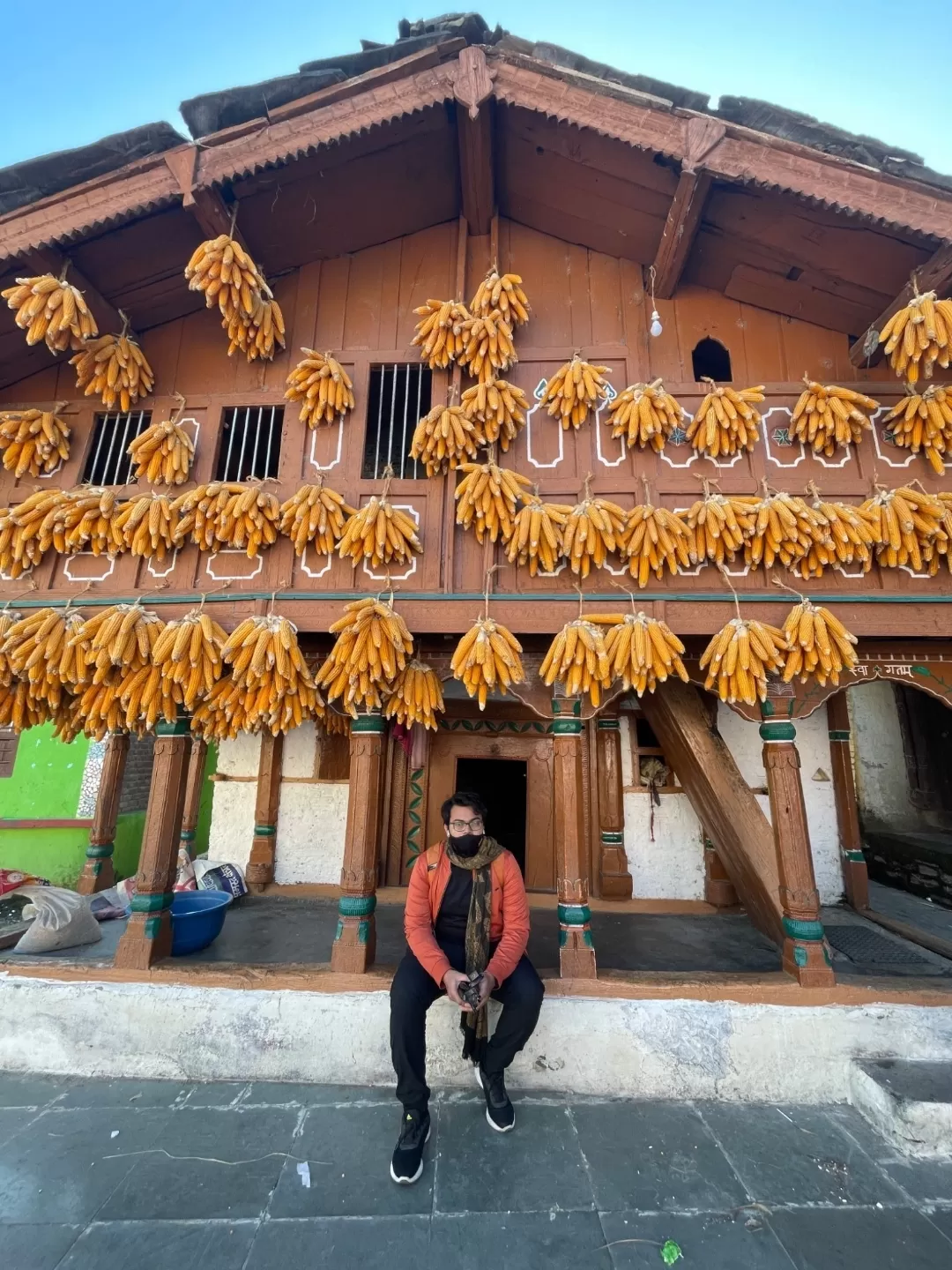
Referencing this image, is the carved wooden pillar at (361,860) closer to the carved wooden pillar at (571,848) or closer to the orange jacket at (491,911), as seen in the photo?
the orange jacket at (491,911)

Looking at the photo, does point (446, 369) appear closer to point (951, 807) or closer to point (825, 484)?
point (825, 484)

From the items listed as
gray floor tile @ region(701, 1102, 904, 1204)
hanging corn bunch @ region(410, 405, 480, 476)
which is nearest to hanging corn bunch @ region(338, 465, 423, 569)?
hanging corn bunch @ region(410, 405, 480, 476)

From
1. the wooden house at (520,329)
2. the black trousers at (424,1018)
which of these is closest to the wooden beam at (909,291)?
the wooden house at (520,329)

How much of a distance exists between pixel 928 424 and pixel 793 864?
13.4 ft

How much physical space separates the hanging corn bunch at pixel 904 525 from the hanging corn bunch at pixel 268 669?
5.00 meters

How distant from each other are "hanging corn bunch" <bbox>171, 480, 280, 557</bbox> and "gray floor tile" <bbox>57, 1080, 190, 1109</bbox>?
164 inches

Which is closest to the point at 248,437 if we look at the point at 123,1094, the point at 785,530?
the point at 785,530

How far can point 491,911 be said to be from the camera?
386 cm

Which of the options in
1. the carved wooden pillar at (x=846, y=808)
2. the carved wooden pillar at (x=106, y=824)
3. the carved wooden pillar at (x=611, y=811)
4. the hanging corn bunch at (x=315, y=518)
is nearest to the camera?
the hanging corn bunch at (x=315, y=518)

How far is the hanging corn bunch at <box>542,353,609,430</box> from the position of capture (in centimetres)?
535

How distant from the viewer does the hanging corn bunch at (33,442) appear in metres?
5.70

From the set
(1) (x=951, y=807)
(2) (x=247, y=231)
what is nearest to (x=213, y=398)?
(2) (x=247, y=231)

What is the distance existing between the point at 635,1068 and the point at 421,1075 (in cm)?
174

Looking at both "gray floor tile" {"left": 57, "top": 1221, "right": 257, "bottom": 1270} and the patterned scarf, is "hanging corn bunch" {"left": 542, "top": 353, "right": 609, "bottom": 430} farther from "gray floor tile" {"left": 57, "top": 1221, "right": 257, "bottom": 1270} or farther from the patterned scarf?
"gray floor tile" {"left": 57, "top": 1221, "right": 257, "bottom": 1270}
